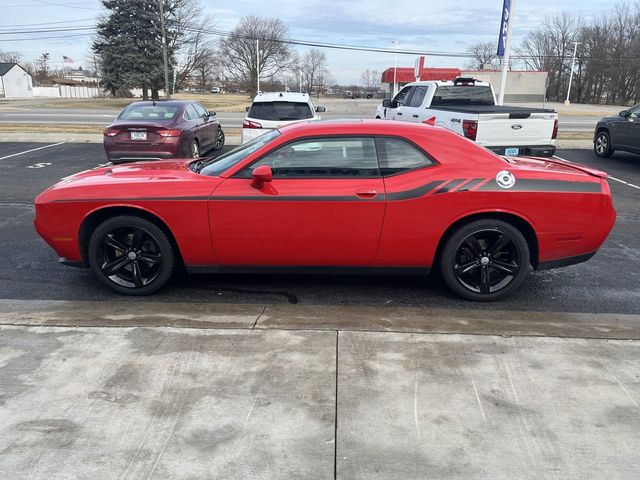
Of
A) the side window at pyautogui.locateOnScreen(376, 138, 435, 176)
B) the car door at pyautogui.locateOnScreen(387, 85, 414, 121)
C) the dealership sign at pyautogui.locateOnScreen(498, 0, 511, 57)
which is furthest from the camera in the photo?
the dealership sign at pyautogui.locateOnScreen(498, 0, 511, 57)

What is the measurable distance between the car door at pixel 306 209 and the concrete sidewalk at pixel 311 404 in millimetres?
765

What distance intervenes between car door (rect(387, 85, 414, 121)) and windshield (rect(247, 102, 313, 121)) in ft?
9.22

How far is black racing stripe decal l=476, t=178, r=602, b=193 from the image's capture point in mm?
4230

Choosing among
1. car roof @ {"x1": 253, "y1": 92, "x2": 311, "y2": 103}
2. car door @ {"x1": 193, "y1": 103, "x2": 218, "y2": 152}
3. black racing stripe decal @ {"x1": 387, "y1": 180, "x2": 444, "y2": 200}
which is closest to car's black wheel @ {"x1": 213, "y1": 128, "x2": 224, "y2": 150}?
car door @ {"x1": 193, "y1": 103, "x2": 218, "y2": 152}

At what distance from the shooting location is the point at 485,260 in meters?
4.43

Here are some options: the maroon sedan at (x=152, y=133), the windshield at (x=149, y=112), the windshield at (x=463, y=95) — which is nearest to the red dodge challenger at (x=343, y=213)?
the maroon sedan at (x=152, y=133)

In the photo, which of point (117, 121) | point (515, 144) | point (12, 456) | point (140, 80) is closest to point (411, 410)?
point (12, 456)

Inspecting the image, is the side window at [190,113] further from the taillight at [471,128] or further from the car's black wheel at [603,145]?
the car's black wheel at [603,145]

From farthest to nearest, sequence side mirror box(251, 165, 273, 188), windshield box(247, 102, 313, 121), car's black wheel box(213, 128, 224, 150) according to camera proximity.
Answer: car's black wheel box(213, 128, 224, 150)
windshield box(247, 102, 313, 121)
side mirror box(251, 165, 273, 188)

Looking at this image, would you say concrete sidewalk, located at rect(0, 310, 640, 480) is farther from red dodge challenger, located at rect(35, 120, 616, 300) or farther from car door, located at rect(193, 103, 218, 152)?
car door, located at rect(193, 103, 218, 152)

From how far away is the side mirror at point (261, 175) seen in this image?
4.07 metres

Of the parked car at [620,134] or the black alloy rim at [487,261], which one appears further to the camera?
the parked car at [620,134]

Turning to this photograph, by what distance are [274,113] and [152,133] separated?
8.10 ft

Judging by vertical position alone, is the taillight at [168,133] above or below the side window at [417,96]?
below
